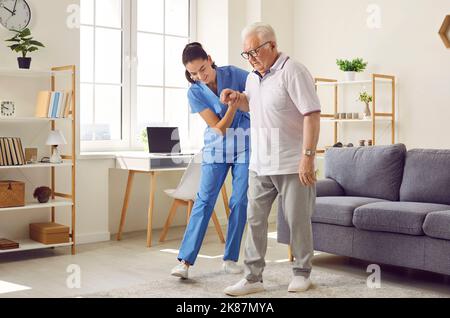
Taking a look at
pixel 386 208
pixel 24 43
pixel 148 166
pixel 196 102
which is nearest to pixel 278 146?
pixel 196 102

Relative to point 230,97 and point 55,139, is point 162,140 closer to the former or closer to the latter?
point 55,139

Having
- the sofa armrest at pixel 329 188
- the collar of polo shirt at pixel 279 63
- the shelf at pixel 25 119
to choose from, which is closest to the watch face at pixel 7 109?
the shelf at pixel 25 119

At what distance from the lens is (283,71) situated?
346 cm

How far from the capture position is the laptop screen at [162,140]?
5.67 metres

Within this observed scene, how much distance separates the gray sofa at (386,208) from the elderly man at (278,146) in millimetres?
566

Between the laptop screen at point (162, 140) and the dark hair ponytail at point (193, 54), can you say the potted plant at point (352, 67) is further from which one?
the dark hair ponytail at point (193, 54)

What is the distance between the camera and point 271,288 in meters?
3.72

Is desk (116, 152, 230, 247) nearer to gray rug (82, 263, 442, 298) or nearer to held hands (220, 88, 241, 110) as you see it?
gray rug (82, 263, 442, 298)

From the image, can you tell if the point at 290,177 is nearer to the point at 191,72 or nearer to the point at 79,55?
the point at 191,72

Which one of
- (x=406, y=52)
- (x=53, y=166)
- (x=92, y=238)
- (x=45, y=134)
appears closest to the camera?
(x=53, y=166)

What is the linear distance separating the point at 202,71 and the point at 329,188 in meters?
1.34

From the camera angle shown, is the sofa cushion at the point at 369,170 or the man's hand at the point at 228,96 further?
the sofa cushion at the point at 369,170

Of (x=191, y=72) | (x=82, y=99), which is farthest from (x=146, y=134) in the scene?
(x=191, y=72)
